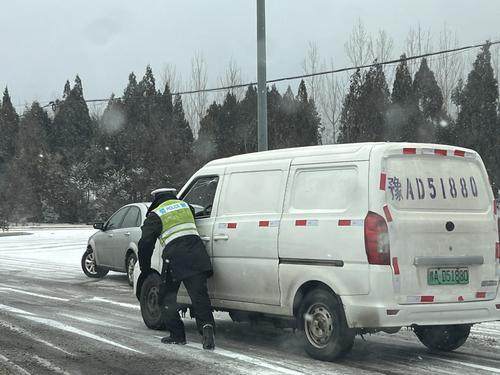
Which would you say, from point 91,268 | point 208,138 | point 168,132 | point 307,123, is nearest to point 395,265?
point 91,268

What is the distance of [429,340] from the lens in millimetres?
6965

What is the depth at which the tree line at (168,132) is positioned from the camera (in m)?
33.6

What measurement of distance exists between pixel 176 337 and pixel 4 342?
180 cm

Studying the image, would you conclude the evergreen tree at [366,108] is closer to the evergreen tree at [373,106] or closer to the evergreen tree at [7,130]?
the evergreen tree at [373,106]

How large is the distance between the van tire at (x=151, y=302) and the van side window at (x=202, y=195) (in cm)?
92

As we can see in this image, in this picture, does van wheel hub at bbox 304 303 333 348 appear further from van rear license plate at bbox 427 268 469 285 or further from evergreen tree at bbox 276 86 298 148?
evergreen tree at bbox 276 86 298 148

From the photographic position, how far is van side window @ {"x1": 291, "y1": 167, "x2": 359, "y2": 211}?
6086mm

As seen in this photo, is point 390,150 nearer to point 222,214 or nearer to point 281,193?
point 281,193

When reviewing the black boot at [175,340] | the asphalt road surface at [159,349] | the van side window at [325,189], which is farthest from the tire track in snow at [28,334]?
the van side window at [325,189]

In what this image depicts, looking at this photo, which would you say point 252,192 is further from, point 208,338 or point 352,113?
point 352,113

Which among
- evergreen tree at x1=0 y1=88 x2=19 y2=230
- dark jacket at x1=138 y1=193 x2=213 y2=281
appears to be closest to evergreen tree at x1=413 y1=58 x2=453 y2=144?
evergreen tree at x1=0 y1=88 x2=19 y2=230

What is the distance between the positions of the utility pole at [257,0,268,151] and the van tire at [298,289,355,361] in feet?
22.8

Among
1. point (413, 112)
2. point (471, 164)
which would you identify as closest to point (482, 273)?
point (471, 164)

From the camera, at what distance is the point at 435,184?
20.4ft
